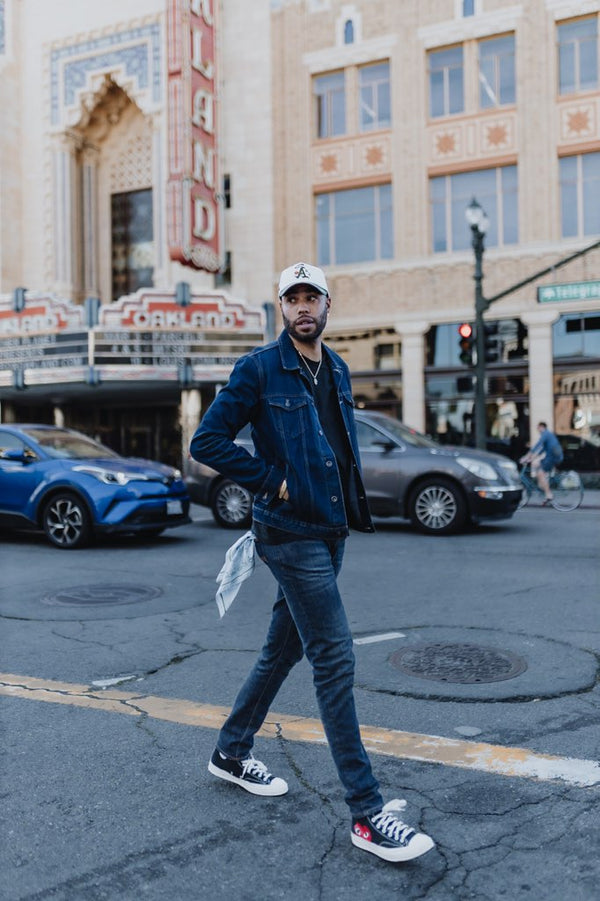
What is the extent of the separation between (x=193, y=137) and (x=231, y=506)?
47.2 feet

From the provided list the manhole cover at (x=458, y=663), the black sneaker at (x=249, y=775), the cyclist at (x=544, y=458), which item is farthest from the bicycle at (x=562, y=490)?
the black sneaker at (x=249, y=775)

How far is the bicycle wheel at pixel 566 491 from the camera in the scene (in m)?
16.3

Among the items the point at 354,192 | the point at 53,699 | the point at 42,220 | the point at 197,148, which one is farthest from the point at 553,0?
the point at 53,699

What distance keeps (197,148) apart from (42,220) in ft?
20.3

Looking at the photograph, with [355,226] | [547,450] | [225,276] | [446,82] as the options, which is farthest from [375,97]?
[547,450]

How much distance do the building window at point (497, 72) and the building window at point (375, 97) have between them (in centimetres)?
257

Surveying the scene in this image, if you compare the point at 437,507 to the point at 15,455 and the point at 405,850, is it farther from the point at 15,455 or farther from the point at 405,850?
the point at 405,850

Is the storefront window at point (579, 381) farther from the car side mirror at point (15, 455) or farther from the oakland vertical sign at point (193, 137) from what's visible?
the car side mirror at point (15, 455)

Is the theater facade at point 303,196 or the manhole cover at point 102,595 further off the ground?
the theater facade at point 303,196

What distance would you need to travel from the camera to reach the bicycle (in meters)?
16.3

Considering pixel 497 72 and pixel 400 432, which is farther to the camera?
pixel 497 72

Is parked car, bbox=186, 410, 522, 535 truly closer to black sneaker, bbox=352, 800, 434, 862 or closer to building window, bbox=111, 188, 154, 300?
black sneaker, bbox=352, 800, 434, 862

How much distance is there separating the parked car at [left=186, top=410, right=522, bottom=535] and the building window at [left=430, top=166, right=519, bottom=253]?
12150 millimetres

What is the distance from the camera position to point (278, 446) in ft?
10.3
